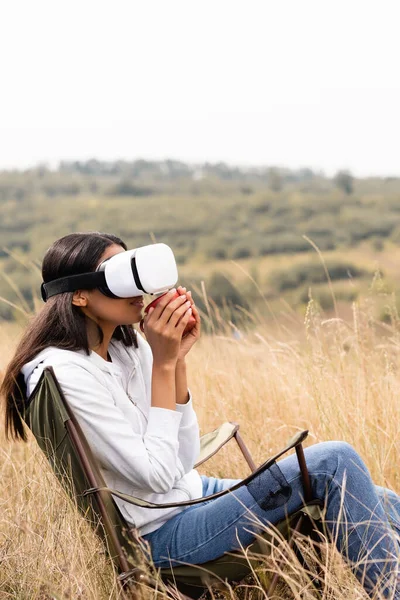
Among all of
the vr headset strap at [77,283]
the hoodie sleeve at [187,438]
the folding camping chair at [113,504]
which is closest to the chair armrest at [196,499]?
the folding camping chair at [113,504]

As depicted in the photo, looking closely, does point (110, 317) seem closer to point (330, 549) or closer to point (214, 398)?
point (330, 549)

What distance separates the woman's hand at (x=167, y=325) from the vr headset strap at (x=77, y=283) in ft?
0.51

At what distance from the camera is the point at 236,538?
79.5 inches

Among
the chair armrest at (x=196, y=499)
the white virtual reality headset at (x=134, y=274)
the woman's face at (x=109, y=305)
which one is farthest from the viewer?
the woman's face at (x=109, y=305)

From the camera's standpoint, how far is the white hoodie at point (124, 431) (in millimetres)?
2004

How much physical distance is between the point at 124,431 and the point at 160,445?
0.36 feet

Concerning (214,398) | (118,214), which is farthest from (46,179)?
(214,398)

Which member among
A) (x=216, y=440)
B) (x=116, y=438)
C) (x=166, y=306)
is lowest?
(x=216, y=440)

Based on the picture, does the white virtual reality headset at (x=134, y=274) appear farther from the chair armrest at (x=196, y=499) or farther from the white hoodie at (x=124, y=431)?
the chair armrest at (x=196, y=499)

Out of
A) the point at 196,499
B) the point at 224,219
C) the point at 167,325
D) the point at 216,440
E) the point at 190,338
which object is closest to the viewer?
the point at 196,499

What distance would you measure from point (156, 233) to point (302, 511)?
43672 mm

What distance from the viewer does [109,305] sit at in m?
2.15

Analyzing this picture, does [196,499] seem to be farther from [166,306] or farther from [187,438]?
[166,306]

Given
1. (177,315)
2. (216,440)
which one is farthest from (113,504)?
(216,440)
